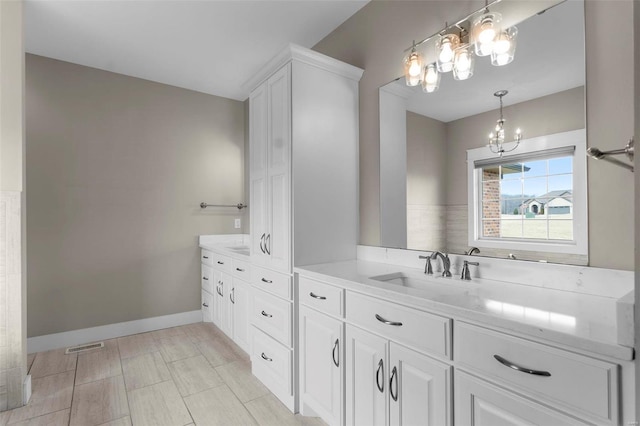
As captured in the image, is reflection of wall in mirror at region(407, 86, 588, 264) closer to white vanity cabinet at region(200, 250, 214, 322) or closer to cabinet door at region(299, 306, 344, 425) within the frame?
cabinet door at region(299, 306, 344, 425)

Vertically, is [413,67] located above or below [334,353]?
above

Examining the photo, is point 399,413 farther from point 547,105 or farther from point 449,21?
point 449,21

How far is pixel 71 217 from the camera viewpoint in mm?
3064

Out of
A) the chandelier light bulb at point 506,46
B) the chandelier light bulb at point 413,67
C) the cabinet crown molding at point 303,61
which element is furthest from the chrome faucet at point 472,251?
the cabinet crown molding at point 303,61

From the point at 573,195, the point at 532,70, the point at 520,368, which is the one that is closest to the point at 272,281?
the point at 520,368

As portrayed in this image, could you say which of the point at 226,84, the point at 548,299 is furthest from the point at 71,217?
the point at 548,299

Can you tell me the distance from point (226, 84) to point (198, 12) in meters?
1.25

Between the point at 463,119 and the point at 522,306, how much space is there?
104 centimetres

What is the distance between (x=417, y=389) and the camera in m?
1.26

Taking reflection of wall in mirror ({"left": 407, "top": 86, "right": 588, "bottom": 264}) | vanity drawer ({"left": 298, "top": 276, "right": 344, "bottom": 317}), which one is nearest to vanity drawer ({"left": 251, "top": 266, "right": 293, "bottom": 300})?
vanity drawer ({"left": 298, "top": 276, "right": 344, "bottom": 317})

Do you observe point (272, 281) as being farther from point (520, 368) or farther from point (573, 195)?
point (573, 195)

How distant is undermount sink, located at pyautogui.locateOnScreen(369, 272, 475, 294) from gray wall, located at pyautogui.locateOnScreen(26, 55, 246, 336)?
2.69 metres

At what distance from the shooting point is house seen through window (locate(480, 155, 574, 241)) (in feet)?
4.48

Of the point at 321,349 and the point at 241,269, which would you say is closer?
the point at 321,349
